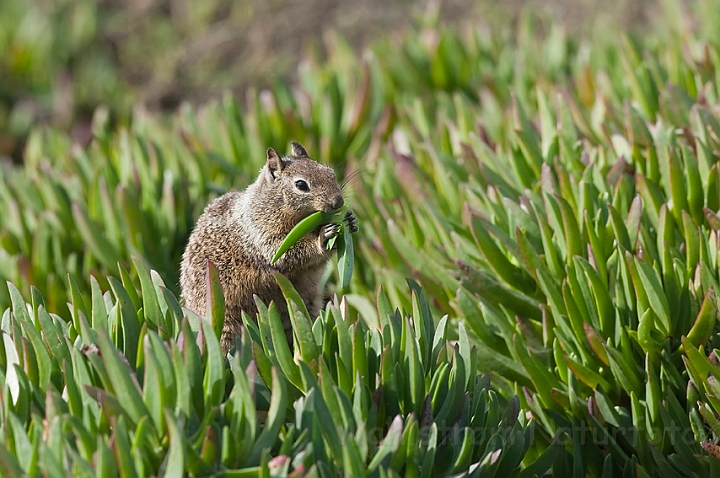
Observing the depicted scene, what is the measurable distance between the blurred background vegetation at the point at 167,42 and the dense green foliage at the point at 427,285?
7.22 ft

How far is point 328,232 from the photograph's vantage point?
3178 mm

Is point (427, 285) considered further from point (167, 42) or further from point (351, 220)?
point (167, 42)

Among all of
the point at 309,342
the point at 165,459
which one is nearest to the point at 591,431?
the point at 309,342

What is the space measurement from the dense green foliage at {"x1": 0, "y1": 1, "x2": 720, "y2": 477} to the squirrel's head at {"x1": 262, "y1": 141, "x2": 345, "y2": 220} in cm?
51

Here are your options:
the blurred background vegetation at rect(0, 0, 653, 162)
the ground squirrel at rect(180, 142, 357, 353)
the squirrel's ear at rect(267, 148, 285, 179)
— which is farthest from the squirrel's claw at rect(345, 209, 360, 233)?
the blurred background vegetation at rect(0, 0, 653, 162)

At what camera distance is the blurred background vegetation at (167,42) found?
7844 millimetres

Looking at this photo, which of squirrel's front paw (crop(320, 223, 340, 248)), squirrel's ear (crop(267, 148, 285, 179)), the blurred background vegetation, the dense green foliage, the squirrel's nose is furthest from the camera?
the blurred background vegetation

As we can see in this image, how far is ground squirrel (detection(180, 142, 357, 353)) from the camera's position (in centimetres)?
324

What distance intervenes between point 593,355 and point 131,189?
248cm

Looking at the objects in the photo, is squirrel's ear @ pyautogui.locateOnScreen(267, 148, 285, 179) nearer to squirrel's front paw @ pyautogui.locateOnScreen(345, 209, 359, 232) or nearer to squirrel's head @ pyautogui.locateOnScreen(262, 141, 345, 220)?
squirrel's head @ pyautogui.locateOnScreen(262, 141, 345, 220)

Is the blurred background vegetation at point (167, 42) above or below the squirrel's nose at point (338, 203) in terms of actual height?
above

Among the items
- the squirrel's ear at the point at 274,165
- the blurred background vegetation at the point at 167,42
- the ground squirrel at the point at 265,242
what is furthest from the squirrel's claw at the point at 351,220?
the blurred background vegetation at the point at 167,42

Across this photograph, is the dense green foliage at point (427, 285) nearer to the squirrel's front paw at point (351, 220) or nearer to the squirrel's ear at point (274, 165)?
the squirrel's front paw at point (351, 220)

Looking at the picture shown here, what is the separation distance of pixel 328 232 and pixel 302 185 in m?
0.30
